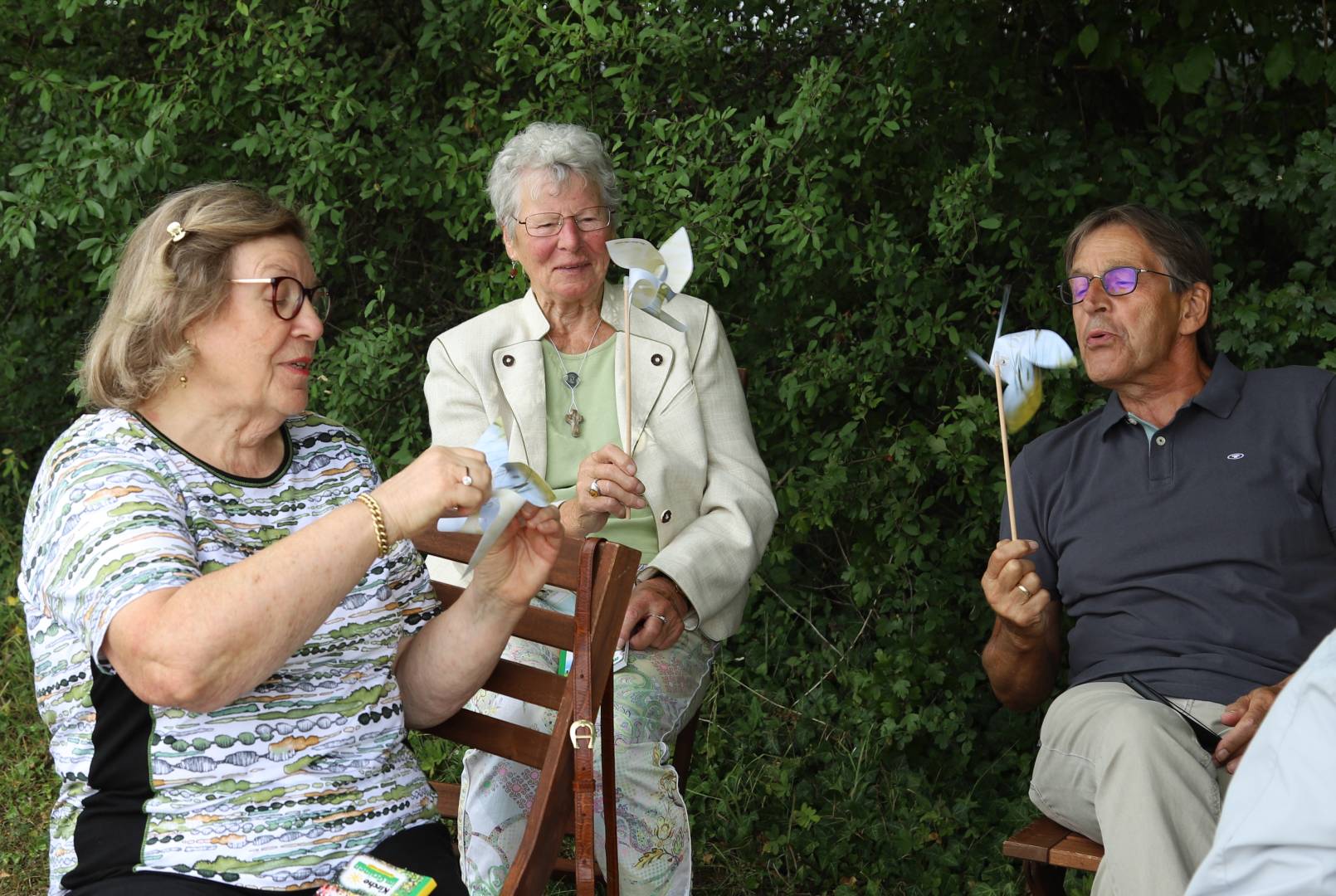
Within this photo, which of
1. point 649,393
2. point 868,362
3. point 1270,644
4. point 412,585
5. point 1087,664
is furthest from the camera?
point 868,362

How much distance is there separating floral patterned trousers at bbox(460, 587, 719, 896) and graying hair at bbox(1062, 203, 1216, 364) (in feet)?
4.22

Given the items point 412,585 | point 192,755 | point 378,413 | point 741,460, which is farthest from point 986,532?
point 192,755

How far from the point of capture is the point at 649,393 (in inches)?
123

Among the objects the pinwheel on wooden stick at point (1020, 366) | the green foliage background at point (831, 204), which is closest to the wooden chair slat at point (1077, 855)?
the pinwheel on wooden stick at point (1020, 366)

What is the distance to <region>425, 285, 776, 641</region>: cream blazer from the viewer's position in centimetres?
301

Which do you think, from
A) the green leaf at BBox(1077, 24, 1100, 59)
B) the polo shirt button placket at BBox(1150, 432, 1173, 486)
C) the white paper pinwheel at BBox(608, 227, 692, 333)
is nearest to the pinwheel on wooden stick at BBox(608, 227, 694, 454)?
the white paper pinwheel at BBox(608, 227, 692, 333)

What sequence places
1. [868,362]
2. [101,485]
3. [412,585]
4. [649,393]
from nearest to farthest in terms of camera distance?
[101,485] → [412,585] → [649,393] → [868,362]

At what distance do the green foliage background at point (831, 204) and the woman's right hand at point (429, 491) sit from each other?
6.95 ft

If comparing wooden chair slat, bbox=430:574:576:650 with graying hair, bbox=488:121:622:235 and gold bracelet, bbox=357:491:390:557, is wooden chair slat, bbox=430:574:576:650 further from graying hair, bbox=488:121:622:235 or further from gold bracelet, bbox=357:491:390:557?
graying hair, bbox=488:121:622:235

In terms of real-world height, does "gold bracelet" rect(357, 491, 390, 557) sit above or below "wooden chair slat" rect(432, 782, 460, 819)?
above

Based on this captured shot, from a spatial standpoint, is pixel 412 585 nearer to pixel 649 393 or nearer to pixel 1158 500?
pixel 649 393

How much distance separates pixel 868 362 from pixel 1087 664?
1.61m

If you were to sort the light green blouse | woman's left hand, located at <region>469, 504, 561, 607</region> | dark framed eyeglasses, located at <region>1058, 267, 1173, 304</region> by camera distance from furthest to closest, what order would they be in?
the light green blouse < dark framed eyeglasses, located at <region>1058, 267, 1173, 304</region> < woman's left hand, located at <region>469, 504, 561, 607</region>

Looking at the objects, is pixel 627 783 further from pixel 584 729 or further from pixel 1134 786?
pixel 1134 786
